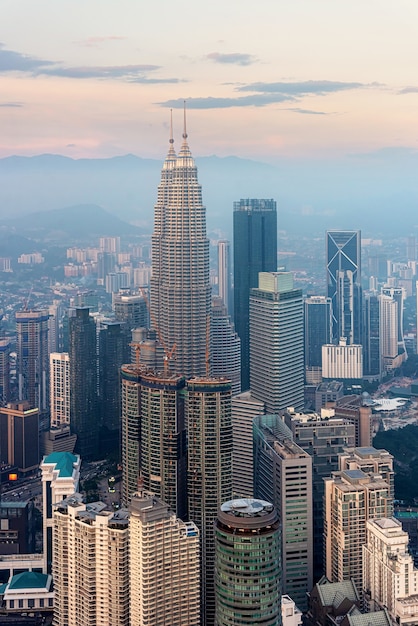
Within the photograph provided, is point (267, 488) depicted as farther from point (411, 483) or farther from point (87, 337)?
point (87, 337)

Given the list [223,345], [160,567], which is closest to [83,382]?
[223,345]

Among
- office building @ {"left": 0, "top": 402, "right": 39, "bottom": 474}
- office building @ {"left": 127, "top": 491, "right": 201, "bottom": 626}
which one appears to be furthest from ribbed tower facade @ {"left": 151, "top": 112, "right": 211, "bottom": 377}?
office building @ {"left": 127, "top": 491, "right": 201, "bottom": 626}

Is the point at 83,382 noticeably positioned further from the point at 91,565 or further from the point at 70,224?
the point at 91,565

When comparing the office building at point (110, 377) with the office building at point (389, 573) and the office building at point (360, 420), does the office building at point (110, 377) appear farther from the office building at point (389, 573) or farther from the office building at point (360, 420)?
the office building at point (389, 573)

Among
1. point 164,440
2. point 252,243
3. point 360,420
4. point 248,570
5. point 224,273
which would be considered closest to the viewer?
point 248,570

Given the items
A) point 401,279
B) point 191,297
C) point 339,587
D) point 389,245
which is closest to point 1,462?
point 191,297

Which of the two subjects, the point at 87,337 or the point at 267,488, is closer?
the point at 267,488

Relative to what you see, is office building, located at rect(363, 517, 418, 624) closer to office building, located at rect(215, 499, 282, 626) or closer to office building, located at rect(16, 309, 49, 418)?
office building, located at rect(215, 499, 282, 626)
